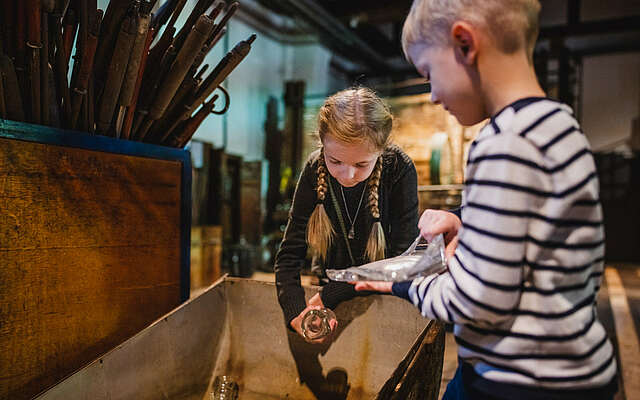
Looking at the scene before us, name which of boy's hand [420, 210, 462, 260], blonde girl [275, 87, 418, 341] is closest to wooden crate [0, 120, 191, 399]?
blonde girl [275, 87, 418, 341]

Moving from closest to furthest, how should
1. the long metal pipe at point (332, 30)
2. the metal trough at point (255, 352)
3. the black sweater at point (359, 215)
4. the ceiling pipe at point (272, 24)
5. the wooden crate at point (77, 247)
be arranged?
1. the wooden crate at point (77, 247)
2. the metal trough at point (255, 352)
3. the black sweater at point (359, 215)
4. the long metal pipe at point (332, 30)
5. the ceiling pipe at point (272, 24)

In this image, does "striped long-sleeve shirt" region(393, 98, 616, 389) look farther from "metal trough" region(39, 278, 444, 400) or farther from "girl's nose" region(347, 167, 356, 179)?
"girl's nose" region(347, 167, 356, 179)

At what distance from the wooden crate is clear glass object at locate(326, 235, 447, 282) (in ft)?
2.39

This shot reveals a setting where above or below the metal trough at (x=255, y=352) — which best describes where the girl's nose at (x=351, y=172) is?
above

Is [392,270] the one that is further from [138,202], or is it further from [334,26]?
[334,26]

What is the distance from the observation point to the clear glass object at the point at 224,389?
1.41 metres

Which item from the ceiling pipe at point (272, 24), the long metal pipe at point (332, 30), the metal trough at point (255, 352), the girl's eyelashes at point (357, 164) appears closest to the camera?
the metal trough at point (255, 352)

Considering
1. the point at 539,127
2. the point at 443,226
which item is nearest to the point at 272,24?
the point at 443,226

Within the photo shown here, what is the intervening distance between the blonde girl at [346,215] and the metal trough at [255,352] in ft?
0.35

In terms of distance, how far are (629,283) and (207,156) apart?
15.8ft

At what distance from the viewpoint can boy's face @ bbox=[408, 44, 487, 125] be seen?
65cm

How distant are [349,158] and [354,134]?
67mm

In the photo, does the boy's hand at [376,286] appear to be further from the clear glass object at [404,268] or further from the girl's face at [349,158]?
the girl's face at [349,158]

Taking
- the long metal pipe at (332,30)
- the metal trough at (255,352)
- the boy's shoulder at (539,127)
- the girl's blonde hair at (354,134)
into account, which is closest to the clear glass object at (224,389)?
the metal trough at (255,352)
